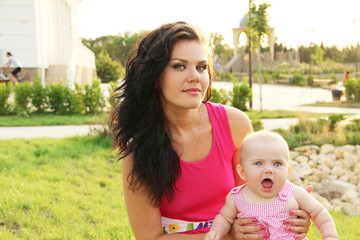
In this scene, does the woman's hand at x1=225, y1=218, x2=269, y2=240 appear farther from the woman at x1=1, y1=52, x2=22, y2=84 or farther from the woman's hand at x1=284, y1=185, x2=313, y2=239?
the woman at x1=1, y1=52, x2=22, y2=84

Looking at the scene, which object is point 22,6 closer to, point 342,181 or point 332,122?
point 332,122

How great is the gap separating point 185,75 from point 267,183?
68 centimetres

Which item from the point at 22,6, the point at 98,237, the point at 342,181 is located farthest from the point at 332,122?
the point at 22,6

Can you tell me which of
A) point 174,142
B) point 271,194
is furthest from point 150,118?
point 271,194

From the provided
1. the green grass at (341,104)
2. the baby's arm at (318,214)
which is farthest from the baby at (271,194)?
the green grass at (341,104)

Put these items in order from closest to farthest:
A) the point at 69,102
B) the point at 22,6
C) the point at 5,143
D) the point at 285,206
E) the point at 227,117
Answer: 1. the point at 285,206
2. the point at 227,117
3. the point at 5,143
4. the point at 69,102
5. the point at 22,6

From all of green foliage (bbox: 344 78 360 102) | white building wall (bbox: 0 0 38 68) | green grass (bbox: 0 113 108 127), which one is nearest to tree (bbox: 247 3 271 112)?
green foliage (bbox: 344 78 360 102)

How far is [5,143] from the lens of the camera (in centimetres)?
652

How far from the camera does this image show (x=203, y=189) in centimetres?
221

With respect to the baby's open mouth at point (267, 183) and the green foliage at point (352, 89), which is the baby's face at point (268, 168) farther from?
the green foliage at point (352, 89)

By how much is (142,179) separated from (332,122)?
247 inches

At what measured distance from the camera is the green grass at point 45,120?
28.9 feet

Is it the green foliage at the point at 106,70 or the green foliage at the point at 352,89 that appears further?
the green foliage at the point at 106,70

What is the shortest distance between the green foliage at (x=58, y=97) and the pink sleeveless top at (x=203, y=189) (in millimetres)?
8524
